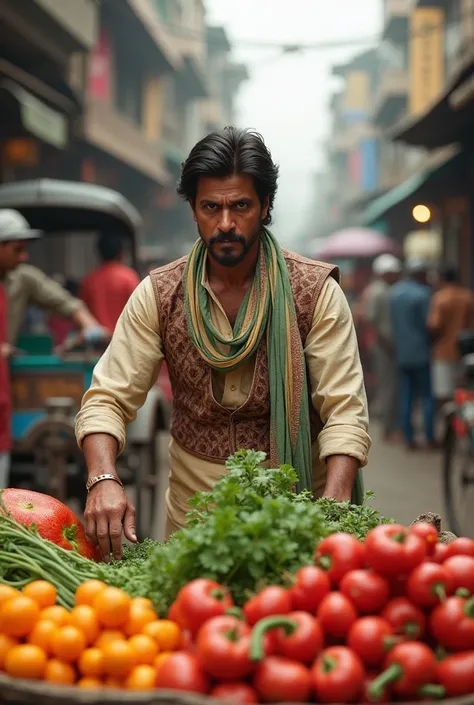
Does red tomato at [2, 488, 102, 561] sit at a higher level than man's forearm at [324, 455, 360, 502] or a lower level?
lower

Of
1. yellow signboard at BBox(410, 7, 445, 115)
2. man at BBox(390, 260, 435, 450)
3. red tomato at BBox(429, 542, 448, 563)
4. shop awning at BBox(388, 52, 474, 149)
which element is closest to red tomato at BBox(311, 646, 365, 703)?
red tomato at BBox(429, 542, 448, 563)

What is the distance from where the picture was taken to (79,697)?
1.78 meters

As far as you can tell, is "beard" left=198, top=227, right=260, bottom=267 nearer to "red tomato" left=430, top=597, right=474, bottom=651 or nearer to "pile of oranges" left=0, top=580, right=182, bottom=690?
"pile of oranges" left=0, top=580, right=182, bottom=690

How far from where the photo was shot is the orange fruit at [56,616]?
2115mm

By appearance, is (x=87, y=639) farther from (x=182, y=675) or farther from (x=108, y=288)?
(x=108, y=288)

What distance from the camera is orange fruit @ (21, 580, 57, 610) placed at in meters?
2.19

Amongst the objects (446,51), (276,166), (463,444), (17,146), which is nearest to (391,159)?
(446,51)

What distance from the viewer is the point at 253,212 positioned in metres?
3.19

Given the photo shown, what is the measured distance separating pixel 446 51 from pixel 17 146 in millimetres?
15180

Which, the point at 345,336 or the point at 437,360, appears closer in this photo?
the point at 345,336

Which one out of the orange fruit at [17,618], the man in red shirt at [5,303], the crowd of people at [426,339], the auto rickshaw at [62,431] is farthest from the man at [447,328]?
the orange fruit at [17,618]

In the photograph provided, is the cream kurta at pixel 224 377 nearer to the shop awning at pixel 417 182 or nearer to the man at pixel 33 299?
the man at pixel 33 299

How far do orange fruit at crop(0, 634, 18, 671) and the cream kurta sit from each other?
1.03 m

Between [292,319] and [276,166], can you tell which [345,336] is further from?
[276,166]
